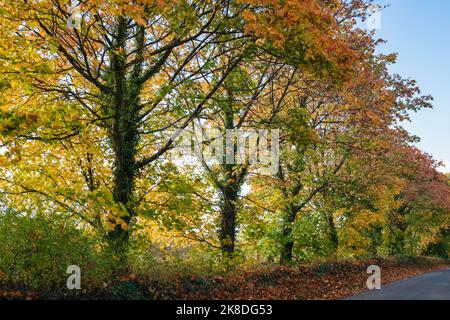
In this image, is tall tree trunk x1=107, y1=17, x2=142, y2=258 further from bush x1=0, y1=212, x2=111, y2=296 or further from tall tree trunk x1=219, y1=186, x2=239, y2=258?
tall tree trunk x1=219, y1=186, x2=239, y2=258

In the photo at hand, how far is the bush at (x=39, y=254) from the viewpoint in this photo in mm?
8164

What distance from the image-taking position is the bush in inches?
321

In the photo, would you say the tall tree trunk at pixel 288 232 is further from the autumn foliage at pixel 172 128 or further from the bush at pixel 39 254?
the bush at pixel 39 254

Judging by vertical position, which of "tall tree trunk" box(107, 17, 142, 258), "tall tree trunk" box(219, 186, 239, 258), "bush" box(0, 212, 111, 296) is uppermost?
"tall tree trunk" box(107, 17, 142, 258)

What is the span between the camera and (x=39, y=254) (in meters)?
8.31

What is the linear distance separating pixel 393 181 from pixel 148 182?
15.1 meters

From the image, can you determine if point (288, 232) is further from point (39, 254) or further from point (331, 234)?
point (39, 254)

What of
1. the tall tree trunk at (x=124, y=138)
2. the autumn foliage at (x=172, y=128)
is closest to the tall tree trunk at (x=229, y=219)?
the autumn foliage at (x=172, y=128)

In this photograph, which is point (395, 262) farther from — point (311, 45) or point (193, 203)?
point (311, 45)

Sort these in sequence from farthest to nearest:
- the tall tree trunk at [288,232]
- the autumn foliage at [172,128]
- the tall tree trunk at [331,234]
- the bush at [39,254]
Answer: the tall tree trunk at [331,234] < the tall tree trunk at [288,232] < the autumn foliage at [172,128] < the bush at [39,254]

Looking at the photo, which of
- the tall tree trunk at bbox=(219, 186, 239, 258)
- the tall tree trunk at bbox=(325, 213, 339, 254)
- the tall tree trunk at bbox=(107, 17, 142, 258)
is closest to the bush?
the tall tree trunk at bbox=(107, 17, 142, 258)

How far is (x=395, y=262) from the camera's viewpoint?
29.6 m

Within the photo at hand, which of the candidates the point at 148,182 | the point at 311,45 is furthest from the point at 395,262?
the point at 311,45

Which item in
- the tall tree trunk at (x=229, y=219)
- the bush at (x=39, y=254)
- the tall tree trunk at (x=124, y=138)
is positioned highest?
the tall tree trunk at (x=124, y=138)
